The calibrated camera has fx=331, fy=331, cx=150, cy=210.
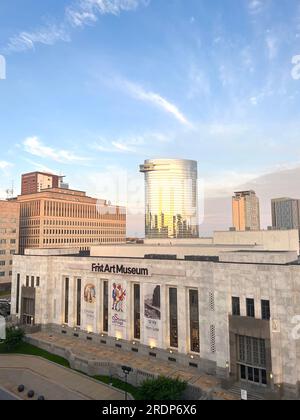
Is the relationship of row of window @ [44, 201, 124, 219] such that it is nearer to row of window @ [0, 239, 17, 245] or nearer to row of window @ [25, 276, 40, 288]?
row of window @ [0, 239, 17, 245]

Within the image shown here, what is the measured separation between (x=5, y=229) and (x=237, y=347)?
108743 mm

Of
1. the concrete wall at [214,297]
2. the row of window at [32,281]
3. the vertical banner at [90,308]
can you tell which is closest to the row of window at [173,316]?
the concrete wall at [214,297]

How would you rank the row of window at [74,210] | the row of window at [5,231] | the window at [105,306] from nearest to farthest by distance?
the window at [105,306], the row of window at [5,231], the row of window at [74,210]

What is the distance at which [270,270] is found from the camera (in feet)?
127

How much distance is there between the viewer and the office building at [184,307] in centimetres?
3731

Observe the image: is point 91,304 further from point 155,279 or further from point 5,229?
point 5,229

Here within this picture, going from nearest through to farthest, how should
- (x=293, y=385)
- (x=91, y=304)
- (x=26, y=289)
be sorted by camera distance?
(x=293, y=385), (x=91, y=304), (x=26, y=289)

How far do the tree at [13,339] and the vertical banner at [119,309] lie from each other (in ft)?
53.1

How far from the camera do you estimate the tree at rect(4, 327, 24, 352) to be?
55.6 m

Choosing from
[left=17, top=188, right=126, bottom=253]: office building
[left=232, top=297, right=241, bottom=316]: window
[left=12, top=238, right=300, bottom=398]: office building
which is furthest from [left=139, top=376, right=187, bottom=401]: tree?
[left=17, top=188, right=126, bottom=253]: office building

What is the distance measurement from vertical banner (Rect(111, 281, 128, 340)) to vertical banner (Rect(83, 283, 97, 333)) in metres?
4.28

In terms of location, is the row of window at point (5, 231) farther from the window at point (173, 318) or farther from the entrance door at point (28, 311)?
the window at point (173, 318)

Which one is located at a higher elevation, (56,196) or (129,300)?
(56,196)
